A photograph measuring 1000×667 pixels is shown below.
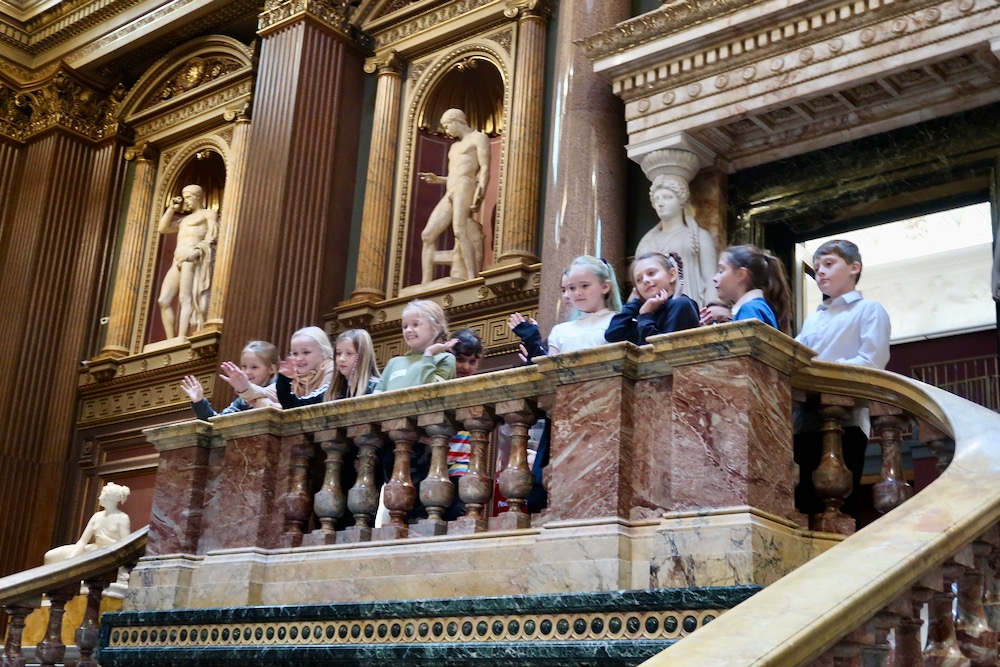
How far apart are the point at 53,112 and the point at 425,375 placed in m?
9.96

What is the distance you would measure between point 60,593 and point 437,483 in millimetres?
2671

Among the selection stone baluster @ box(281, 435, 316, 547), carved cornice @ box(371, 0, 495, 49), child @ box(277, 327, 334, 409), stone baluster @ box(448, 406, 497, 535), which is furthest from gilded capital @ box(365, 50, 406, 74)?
stone baluster @ box(448, 406, 497, 535)

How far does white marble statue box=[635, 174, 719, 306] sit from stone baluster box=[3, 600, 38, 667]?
4112mm

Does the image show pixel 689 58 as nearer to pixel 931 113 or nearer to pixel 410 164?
pixel 931 113

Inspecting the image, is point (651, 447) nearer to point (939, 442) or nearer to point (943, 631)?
point (939, 442)

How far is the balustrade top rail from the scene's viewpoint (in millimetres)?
6098

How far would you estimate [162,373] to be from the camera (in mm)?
12109

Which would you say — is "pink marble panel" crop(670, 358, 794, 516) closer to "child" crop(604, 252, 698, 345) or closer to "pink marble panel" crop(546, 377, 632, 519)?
"pink marble panel" crop(546, 377, 632, 519)

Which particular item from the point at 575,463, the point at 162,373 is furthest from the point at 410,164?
the point at 575,463

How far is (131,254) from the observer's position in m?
13.2

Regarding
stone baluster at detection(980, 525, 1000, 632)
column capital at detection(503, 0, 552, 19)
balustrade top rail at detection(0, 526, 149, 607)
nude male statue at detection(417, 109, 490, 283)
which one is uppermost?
column capital at detection(503, 0, 552, 19)

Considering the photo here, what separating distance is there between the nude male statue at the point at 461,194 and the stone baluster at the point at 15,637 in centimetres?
480

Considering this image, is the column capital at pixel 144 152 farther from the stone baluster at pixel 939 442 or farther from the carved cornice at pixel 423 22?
the stone baluster at pixel 939 442

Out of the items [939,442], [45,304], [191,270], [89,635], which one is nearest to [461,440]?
[939,442]
